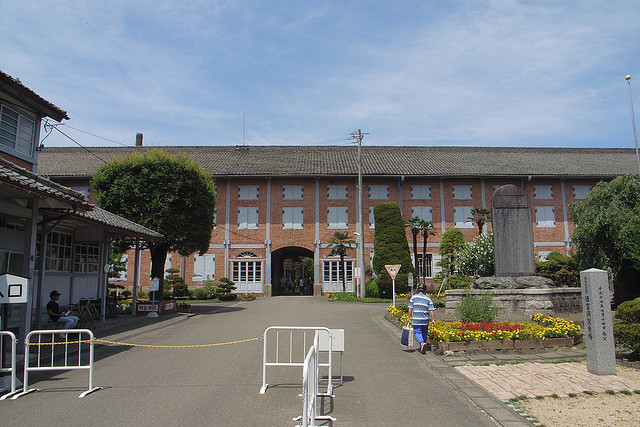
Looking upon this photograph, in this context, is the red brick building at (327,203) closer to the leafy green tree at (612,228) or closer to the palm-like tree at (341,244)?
the palm-like tree at (341,244)

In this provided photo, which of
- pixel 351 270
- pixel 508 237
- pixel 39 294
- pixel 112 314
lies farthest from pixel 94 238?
pixel 351 270

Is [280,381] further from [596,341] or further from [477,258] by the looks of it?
[477,258]

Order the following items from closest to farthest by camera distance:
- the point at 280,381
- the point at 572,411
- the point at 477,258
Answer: the point at 572,411, the point at 280,381, the point at 477,258

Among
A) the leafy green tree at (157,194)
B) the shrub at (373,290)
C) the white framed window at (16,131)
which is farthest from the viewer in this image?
the shrub at (373,290)

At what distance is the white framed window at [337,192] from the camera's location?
37.4 meters

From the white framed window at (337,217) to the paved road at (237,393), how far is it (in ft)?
83.6

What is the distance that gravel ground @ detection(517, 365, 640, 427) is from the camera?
5.62 m

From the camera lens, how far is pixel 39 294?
11875 mm

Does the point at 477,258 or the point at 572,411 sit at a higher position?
the point at 477,258

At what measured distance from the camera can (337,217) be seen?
3697 centimetres

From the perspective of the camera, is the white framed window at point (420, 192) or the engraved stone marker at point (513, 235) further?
the white framed window at point (420, 192)

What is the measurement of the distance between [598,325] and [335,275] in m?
28.4

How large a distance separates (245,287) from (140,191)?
55.3ft

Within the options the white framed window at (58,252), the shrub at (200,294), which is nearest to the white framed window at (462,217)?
the shrub at (200,294)
